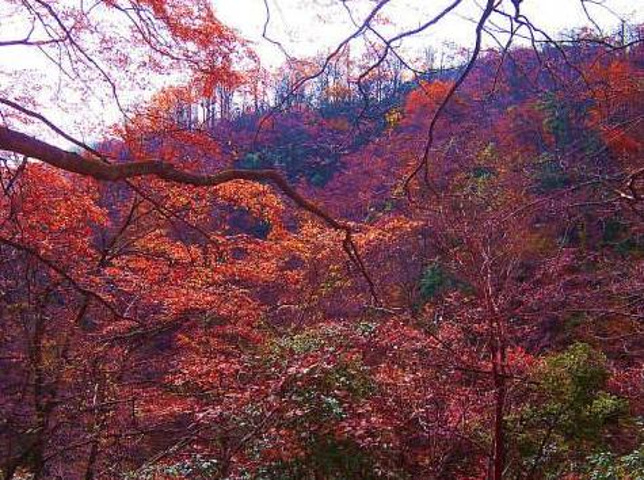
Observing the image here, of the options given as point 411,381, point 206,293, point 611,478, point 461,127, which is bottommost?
point 611,478

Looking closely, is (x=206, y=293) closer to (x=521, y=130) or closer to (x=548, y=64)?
(x=548, y=64)

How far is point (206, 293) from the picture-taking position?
272 inches

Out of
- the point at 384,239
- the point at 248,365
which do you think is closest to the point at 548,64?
the point at 248,365

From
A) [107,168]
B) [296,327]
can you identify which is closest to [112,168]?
[107,168]

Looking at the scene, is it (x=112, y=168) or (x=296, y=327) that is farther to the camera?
(x=296, y=327)

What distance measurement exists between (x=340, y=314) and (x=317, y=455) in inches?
276

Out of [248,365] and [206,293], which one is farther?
[206,293]

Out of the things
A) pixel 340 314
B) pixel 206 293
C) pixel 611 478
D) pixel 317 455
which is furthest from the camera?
pixel 340 314

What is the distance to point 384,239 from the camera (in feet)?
37.6

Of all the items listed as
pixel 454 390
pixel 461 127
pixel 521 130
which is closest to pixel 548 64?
pixel 454 390

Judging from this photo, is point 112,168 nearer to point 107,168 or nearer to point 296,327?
point 107,168

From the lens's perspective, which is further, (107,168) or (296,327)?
(296,327)

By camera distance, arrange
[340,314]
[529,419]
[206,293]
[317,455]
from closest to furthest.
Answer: [317,455] → [529,419] → [206,293] → [340,314]

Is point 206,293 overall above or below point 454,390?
above
